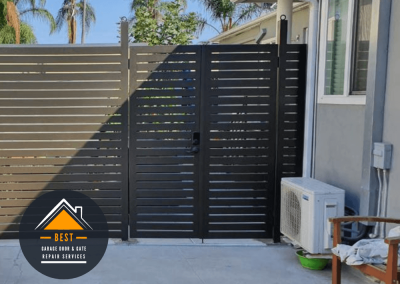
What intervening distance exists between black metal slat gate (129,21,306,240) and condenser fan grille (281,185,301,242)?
31 cm

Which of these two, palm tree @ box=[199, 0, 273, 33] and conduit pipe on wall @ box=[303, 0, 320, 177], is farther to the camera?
palm tree @ box=[199, 0, 273, 33]

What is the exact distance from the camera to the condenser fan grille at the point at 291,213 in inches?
167

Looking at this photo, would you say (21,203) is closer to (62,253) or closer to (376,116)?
(62,253)

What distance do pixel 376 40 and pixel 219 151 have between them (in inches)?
73.5

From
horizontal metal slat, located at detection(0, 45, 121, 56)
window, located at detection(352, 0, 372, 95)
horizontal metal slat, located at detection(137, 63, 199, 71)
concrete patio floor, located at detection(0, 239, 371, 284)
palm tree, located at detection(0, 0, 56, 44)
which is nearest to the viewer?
concrete patio floor, located at detection(0, 239, 371, 284)

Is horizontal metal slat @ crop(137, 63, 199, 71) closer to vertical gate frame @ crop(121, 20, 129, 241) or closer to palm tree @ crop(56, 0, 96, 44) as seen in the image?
vertical gate frame @ crop(121, 20, 129, 241)

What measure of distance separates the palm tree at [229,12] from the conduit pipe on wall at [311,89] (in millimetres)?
17123

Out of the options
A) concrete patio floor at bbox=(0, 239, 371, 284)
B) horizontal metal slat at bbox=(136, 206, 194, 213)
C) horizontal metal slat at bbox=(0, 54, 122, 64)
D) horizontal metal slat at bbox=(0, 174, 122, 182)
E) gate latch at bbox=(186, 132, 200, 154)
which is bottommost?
concrete patio floor at bbox=(0, 239, 371, 284)

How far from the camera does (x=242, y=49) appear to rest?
4.71 meters

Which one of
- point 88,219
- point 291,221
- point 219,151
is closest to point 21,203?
point 88,219

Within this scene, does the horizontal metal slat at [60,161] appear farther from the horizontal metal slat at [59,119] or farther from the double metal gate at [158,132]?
the horizontal metal slat at [59,119]

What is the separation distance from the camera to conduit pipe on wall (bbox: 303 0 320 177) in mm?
4711

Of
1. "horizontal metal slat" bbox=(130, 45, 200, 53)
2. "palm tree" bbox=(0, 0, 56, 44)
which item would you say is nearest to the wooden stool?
"horizontal metal slat" bbox=(130, 45, 200, 53)

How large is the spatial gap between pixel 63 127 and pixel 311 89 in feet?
8.27
